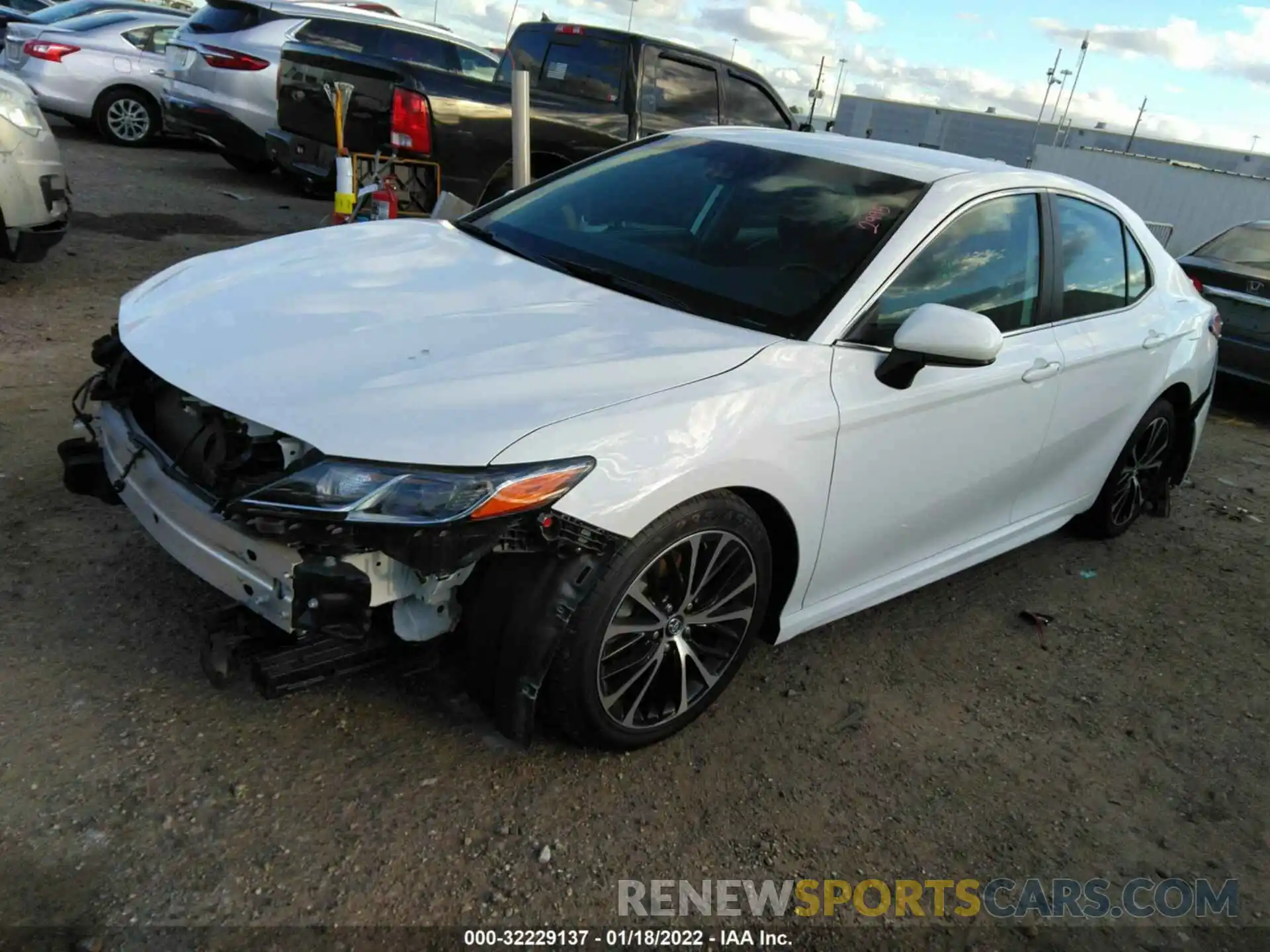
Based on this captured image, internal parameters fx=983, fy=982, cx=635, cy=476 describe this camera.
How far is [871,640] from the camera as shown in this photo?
365 centimetres

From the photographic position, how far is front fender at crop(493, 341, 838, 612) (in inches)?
91.7

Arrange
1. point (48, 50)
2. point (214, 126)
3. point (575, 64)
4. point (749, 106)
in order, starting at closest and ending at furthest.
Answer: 1. point (575, 64)
2. point (749, 106)
3. point (214, 126)
4. point (48, 50)

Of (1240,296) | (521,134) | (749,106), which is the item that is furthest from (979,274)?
(749,106)

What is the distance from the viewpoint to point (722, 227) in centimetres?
334

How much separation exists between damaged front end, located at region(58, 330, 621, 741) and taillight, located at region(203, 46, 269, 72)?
8.45 meters

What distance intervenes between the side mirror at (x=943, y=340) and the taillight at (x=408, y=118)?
20.5 feet

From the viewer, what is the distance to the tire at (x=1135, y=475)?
4.50m

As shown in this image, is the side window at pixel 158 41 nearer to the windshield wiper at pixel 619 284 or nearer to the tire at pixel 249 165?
the tire at pixel 249 165

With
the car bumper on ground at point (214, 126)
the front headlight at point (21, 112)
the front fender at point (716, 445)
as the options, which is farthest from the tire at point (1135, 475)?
the car bumper on ground at point (214, 126)

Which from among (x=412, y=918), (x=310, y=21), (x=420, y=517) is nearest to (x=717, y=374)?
(x=420, y=517)

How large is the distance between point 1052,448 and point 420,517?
2.66 meters

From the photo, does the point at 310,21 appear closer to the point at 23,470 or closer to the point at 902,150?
the point at 23,470

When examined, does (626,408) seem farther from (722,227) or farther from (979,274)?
(979,274)

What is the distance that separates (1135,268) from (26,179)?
19.2ft
